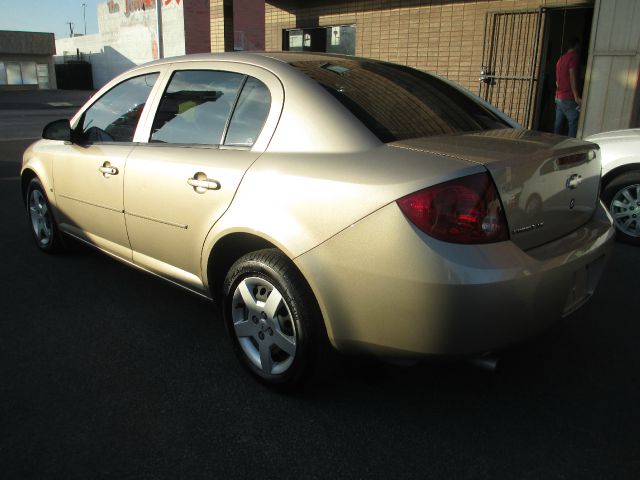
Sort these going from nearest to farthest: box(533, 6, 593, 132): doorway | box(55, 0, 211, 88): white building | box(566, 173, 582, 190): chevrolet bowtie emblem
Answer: box(566, 173, 582, 190): chevrolet bowtie emblem < box(533, 6, 593, 132): doorway < box(55, 0, 211, 88): white building

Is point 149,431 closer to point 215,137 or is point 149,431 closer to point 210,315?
point 210,315

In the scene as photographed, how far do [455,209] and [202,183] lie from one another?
1308mm

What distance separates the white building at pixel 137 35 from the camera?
28.2 metres

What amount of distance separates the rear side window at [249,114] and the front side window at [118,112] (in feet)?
2.88

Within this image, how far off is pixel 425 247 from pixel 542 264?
524mm

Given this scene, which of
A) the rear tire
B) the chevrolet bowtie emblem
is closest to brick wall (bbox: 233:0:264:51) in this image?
the rear tire

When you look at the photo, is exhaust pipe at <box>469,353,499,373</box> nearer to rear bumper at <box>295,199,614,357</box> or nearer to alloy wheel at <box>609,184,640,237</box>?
rear bumper at <box>295,199,614,357</box>

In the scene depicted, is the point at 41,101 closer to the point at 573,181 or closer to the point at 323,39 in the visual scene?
the point at 323,39

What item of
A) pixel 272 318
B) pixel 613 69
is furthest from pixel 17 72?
pixel 272 318

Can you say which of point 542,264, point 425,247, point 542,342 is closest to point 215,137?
point 425,247

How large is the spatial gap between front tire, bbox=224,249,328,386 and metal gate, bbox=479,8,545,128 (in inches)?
320

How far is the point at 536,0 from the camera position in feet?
30.1

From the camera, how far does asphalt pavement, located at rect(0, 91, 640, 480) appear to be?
2275 millimetres

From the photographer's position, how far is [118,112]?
381 centimetres
